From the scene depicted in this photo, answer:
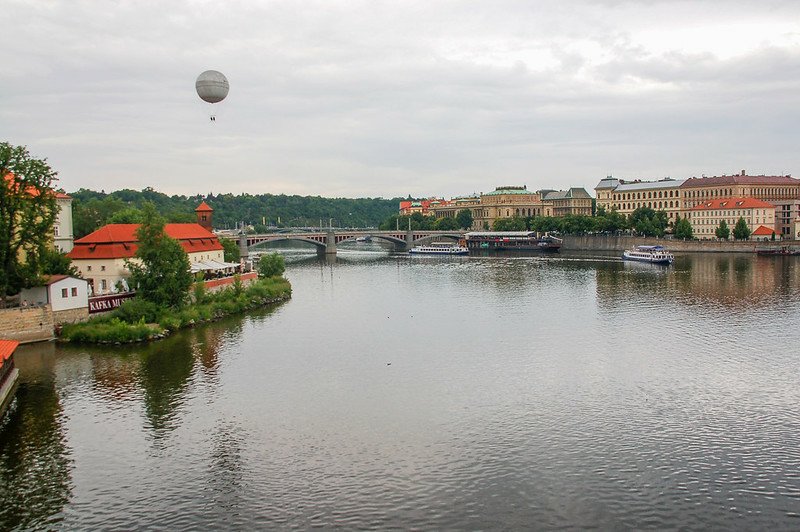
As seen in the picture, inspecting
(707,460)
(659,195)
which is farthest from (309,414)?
(659,195)

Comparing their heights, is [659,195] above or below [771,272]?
above

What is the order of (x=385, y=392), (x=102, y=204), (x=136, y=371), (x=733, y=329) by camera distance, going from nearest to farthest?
1. (x=385, y=392)
2. (x=136, y=371)
3. (x=733, y=329)
4. (x=102, y=204)

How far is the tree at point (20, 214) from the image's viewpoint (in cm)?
3284

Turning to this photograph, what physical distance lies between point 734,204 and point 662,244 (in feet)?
40.6

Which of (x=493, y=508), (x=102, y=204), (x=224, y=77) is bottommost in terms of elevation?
(x=493, y=508)

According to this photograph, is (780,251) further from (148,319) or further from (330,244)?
(148,319)

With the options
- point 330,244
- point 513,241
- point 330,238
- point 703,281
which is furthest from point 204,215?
point 513,241

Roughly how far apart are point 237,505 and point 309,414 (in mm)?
6255

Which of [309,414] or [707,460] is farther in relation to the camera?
[309,414]

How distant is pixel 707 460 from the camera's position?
724 inches

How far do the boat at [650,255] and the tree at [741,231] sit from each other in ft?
51.3

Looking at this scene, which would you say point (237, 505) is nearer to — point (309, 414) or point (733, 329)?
point (309, 414)

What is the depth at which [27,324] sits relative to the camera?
33156mm

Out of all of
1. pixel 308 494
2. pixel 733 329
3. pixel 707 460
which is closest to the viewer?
pixel 308 494
